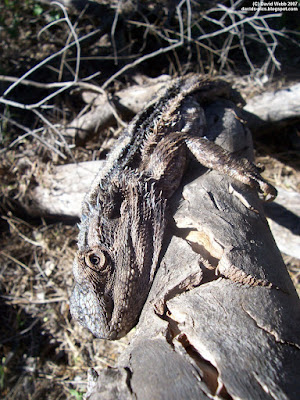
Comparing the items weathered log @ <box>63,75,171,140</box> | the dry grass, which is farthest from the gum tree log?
weathered log @ <box>63,75,171,140</box>

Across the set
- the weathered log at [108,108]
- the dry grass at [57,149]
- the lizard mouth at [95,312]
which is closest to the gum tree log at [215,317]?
the lizard mouth at [95,312]

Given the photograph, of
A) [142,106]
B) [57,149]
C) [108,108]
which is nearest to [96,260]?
[142,106]

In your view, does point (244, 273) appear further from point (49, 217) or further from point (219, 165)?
point (49, 217)

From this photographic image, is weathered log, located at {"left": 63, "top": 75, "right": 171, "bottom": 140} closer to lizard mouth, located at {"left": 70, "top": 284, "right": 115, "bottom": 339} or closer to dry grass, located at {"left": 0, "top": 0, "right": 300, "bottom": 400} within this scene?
dry grass, located at {"left": 0, "top": 0, "right": 300, "bottom": 400}

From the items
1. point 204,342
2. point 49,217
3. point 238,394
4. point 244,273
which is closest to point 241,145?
point 244,273

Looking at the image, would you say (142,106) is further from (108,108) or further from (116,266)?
(116,266)
